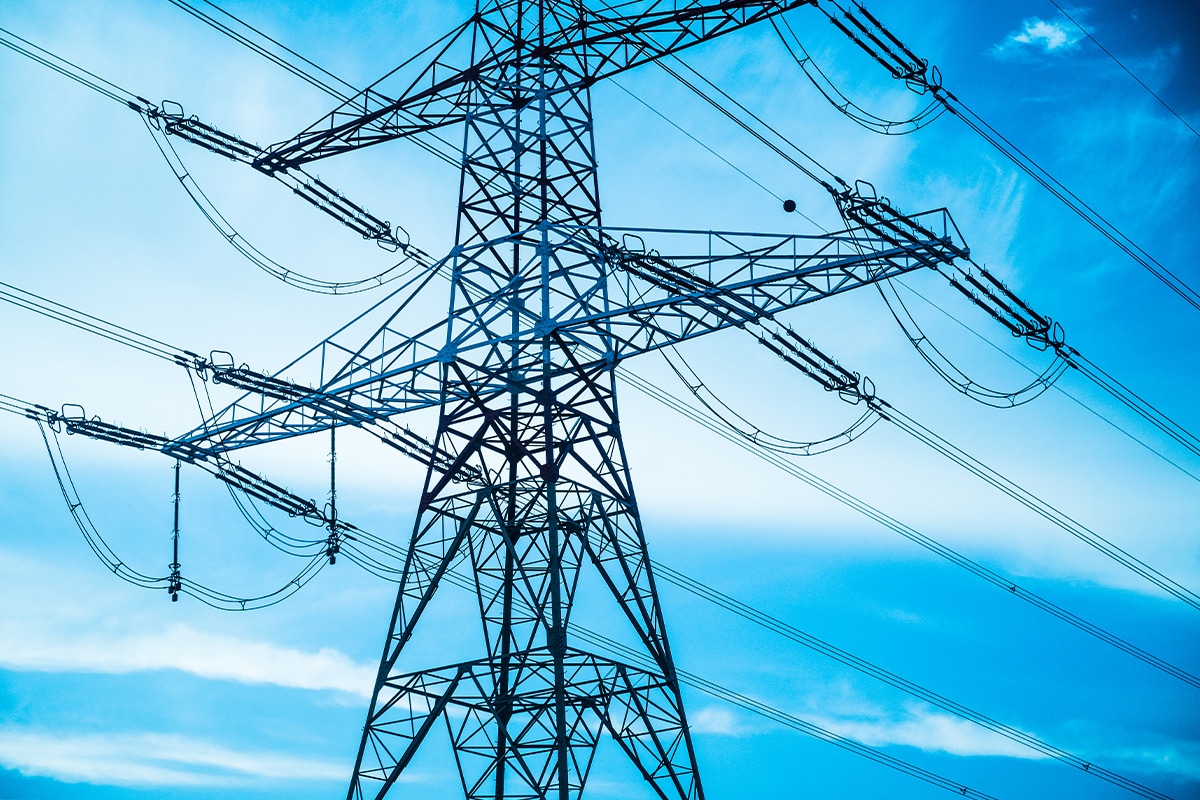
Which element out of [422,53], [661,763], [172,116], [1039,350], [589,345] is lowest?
[661,763]

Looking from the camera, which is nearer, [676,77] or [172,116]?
[172,116]

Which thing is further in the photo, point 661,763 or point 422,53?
point 422,53

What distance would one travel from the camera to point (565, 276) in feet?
69.2

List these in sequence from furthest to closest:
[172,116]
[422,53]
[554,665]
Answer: [422,53]
[172,116]
[554,665]

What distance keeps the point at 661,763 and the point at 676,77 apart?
50.0 feet

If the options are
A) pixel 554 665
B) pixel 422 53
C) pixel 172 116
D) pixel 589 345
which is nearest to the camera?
pixel 554 665

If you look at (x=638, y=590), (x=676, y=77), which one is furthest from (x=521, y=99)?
(x=638, y=590)

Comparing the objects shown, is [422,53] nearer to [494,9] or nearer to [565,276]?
[494,9]

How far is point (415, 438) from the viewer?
2481 centimetres

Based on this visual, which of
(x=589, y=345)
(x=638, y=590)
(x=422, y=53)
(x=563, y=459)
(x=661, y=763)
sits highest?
(x=422, y=53)

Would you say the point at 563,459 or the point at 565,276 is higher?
the point at 565,276

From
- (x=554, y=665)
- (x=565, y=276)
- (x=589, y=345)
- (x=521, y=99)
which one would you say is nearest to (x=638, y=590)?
(x=554, y=665)

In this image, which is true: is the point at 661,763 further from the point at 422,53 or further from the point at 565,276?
the point at 422,53

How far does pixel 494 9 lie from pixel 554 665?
14300mm
